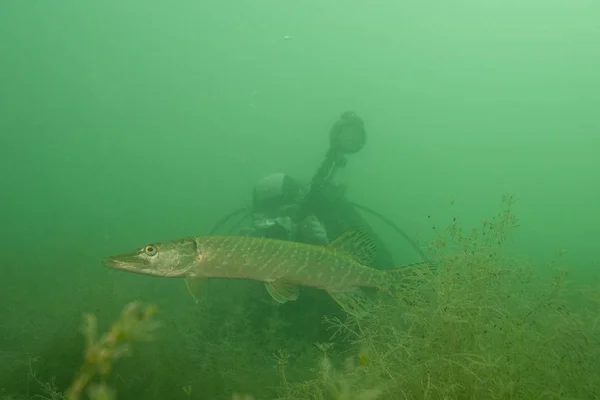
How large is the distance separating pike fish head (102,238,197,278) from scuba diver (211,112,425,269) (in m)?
3.12

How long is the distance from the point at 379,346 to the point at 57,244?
58.5 feet

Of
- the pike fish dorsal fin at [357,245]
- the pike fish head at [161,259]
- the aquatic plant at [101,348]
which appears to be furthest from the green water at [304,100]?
the aquatic plant at [101,348]

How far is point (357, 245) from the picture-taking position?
19.9 ft

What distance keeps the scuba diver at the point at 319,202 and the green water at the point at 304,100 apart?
6626cm

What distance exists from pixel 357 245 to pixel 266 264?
1.48 meters

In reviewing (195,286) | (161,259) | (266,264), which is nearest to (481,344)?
(266,264)

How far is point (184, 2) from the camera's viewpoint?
146 m

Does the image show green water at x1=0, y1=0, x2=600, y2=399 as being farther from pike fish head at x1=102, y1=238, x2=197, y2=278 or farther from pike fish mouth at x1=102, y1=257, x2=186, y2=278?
pike fish mouth at x1=102, y1=257, x2=186, y2=278

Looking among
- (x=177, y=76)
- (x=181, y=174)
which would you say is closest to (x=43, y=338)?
(x=181, y=174)

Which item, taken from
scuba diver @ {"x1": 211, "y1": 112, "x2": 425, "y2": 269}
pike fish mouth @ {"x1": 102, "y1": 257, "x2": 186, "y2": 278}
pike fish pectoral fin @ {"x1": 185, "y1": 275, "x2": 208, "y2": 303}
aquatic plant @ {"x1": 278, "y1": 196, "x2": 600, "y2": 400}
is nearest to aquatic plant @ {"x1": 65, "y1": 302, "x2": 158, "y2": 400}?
aquatic plant @ {"x1": 278, "y1": 196, "x2": 600, "y2": 400}

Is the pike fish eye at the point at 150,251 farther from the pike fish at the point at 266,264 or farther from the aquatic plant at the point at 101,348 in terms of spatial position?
the aquatic plant at the point at 101,348

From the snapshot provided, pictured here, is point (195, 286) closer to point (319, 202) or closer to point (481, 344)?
point (481, 344)

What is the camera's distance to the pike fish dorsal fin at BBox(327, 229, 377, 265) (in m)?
5.97

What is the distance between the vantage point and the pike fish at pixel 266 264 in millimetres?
5055
